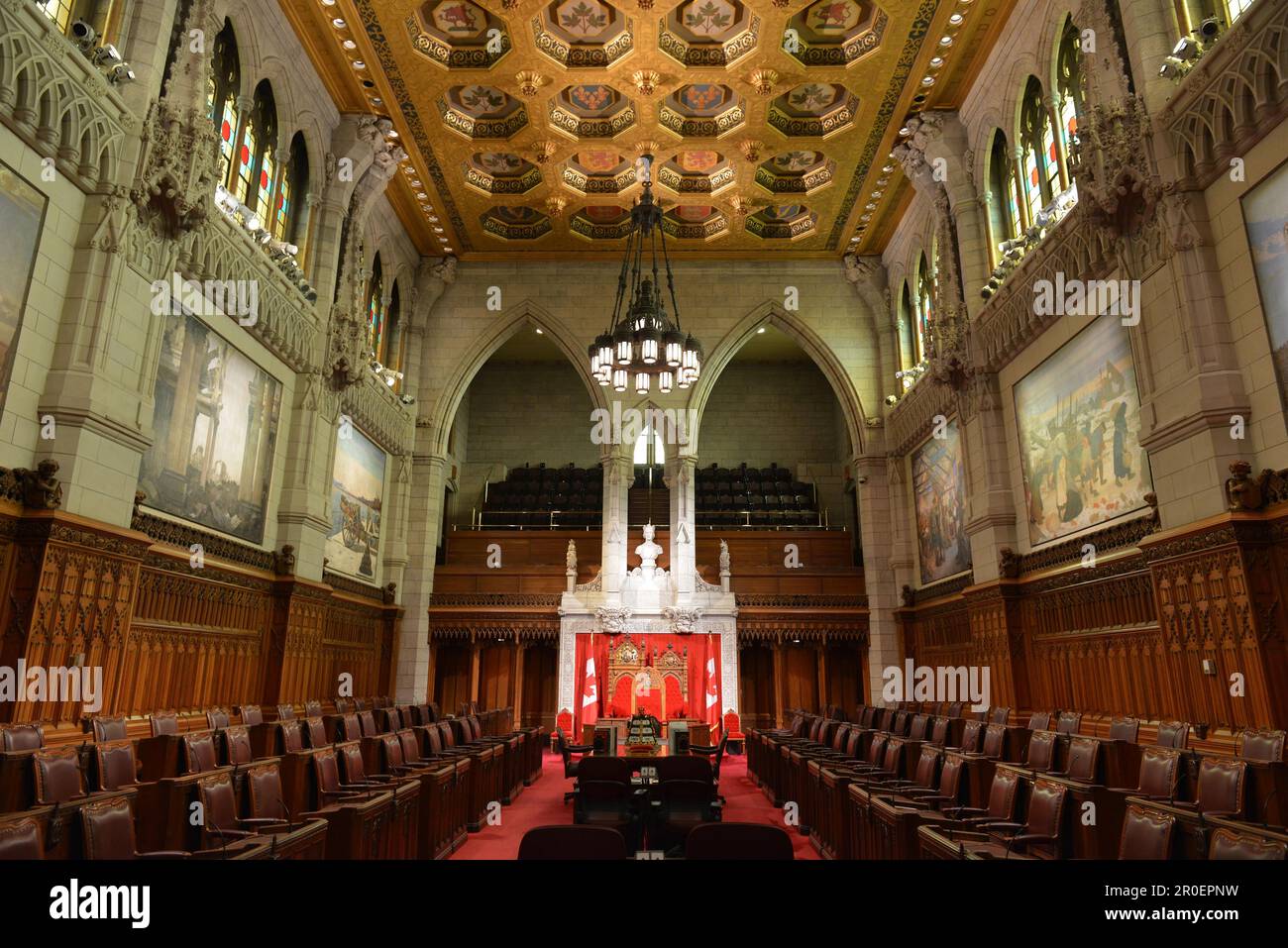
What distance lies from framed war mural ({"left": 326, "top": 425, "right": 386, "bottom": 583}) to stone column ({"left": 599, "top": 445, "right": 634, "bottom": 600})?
17.4 ft

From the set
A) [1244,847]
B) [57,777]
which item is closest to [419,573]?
[57,777]

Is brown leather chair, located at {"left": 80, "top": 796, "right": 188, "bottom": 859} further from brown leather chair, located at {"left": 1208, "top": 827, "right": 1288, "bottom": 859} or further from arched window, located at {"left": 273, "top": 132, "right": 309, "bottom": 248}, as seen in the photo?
arched window, located at {"left": 273, "top": 132, "right": 309, "bottom": 248}

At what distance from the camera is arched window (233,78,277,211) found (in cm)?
1144

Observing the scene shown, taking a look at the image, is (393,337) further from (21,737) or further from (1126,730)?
(1126,730)

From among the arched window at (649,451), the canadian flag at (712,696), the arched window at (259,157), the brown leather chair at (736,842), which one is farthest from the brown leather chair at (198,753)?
the arched window at (649,451)

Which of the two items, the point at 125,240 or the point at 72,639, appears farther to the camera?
the point at 125,240

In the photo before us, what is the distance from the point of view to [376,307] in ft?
56.8

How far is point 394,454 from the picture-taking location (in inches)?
706

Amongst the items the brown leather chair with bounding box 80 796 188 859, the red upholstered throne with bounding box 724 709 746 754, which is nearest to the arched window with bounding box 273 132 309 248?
the brown leather chair with bounding box 80 796 188 859

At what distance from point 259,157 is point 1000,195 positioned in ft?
40.7

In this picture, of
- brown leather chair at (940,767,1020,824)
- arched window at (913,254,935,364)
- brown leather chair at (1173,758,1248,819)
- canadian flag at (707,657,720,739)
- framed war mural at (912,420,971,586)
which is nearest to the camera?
brown leather chair at (1173,758,1248,819)
